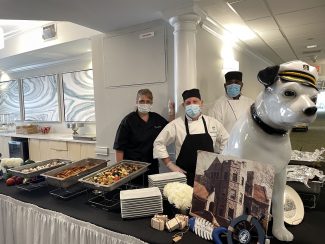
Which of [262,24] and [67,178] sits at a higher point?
[262,24]

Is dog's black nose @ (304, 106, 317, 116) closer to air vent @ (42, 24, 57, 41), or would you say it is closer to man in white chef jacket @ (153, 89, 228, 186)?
man in white chef jacket @ (153, 89, 228, 186)

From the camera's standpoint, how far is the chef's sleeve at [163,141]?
5.61 ft

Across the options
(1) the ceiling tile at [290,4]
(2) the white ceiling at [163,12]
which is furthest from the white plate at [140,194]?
(1) the ceiling tile at [290,4]

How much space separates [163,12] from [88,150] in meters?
2.10

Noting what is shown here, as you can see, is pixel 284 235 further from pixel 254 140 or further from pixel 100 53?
pixel 100 53

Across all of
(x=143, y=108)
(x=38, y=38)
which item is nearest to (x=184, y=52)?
(x=143, y=108)

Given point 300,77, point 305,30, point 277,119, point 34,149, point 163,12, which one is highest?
point 305,30

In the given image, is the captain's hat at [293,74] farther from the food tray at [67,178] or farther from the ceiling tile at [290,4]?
the ceiling tile at [290,4]

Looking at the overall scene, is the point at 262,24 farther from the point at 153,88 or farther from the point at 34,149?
the point at 34,149

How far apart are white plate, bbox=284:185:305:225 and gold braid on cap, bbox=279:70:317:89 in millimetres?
536

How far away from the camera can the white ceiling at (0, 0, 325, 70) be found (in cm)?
183

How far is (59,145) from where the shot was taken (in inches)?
145

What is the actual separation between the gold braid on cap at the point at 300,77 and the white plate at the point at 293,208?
1.76ft

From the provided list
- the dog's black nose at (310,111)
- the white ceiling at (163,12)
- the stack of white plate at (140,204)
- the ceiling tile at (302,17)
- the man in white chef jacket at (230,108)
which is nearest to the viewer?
the dog's black nose at (310,111)
